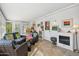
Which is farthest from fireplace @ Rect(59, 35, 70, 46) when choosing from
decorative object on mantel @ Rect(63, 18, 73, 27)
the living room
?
decorative object on mantel @ Rect(63, 18, 73, 27)

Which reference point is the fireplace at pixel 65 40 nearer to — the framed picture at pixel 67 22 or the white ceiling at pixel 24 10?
the framed picture at pixel 67 22

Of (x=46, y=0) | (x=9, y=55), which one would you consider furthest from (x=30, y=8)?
(x=9, y=55)

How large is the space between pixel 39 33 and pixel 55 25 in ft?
2.56

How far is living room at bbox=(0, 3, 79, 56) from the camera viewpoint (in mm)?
2971

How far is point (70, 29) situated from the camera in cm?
429

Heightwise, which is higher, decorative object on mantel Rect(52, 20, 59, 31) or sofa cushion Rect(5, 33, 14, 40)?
decorative object on mantel Rect(52, 20, 59, 31)

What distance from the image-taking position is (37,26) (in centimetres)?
371

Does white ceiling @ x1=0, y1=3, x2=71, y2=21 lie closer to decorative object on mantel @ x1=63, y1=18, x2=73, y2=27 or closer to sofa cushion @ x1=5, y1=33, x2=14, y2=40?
sofa cushion @ x1=5, y1=33, x2=14, y2=40

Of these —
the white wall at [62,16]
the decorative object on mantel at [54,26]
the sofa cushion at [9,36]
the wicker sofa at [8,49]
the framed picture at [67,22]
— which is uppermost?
the white wall at [62,16]

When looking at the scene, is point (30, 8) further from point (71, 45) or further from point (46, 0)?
point (71, 45)

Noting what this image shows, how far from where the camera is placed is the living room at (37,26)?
9.75 feet

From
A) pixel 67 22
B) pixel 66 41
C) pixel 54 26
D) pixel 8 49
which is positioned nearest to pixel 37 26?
pixel 54 26

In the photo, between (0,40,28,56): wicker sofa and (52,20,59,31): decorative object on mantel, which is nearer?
(0,40,28,56): wicker sofa

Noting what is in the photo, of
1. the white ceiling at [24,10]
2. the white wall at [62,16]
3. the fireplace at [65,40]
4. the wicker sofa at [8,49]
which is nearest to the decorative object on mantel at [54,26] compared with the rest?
the white wall at [62,16]
